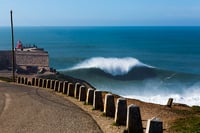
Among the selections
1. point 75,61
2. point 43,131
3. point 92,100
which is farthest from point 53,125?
point 75,61

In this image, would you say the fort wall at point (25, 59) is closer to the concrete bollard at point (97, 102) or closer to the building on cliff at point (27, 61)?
the building on cliff at point (27, 61)

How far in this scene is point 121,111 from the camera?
9406mm

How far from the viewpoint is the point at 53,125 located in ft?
32.1

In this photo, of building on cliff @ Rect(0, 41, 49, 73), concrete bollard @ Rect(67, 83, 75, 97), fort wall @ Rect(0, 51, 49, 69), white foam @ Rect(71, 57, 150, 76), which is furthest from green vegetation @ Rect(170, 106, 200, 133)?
white foam @ Rect(71, 57, 150, 76)

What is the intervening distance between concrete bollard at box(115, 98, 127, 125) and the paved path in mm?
531

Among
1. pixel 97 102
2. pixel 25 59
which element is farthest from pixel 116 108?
pixel 25 59

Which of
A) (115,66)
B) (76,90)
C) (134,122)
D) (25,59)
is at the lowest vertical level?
(115,66)

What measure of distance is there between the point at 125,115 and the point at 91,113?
6.66 feet

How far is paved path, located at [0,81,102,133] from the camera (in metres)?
9.44

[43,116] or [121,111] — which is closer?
[121,111]

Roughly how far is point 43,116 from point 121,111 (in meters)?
2.54

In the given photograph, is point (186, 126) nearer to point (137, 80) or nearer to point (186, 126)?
point (186, 126)

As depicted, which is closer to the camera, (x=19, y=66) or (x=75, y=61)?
(x=19, y=66)

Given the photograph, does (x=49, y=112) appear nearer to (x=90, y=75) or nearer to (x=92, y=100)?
(x=92, y=100)
